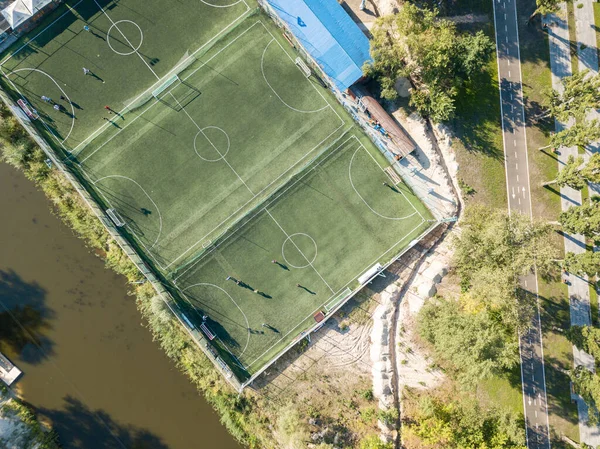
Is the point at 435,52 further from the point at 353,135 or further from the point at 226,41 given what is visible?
the point at 226,41

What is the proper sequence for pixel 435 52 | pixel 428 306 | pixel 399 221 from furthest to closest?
pixel 399 221, pixel 428 306, pixel 435 52

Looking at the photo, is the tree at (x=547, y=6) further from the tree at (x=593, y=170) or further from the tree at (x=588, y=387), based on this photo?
the tree at (x=588, y=387)

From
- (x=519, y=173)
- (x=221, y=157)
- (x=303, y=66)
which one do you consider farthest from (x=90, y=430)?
(x=519, y=173)

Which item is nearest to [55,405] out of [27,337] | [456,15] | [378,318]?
[27,337]

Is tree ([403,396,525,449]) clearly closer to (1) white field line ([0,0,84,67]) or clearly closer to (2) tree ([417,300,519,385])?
(2) tree ([417,300,519,385])

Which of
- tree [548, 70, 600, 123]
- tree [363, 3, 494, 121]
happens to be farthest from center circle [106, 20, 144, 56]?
tree [548, 70, 600, 123]

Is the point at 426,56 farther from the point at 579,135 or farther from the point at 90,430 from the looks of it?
the point at 90,430

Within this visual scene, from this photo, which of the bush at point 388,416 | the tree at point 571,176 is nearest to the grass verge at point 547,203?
the tree at point 571,176
